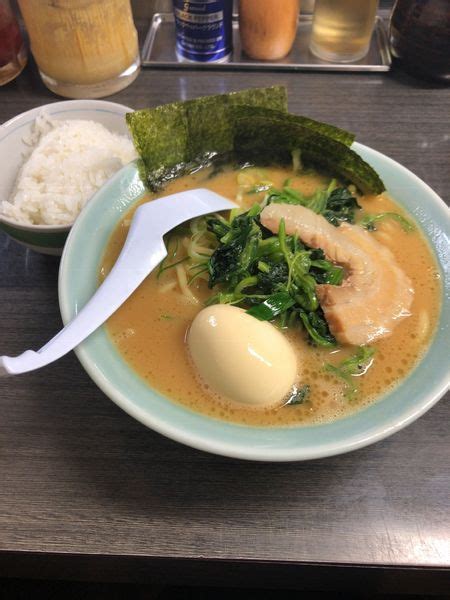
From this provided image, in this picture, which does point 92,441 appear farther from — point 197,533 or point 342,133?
point 342,133

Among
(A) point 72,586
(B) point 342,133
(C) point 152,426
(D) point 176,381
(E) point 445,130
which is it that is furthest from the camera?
(E) point 445,130

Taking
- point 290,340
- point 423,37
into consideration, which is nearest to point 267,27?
point 423,37

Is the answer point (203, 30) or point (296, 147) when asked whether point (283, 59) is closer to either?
point (203, 30)

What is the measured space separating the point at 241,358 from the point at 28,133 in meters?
0.96

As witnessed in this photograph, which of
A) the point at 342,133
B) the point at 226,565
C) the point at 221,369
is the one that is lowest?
the point at 226,565

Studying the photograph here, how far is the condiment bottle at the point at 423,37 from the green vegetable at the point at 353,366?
49.2 inches

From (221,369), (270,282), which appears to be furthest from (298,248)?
(221,369)

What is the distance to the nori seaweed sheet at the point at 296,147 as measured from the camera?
119cm

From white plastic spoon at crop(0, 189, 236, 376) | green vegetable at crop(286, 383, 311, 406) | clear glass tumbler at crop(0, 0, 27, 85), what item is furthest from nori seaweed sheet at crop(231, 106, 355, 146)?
clear glass tumbler at crop(0, 0, 27, 85)

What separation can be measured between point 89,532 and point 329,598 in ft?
2.31

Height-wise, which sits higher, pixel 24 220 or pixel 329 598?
pixel 24 220

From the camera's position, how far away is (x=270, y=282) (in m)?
1.02

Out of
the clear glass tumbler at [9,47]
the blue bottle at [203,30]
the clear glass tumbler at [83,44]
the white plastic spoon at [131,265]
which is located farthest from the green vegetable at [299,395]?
the clear glass tumbler at [9,47]

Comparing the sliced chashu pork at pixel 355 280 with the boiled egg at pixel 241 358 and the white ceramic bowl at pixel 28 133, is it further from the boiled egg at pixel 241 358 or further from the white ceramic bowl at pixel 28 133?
the white ceramic bowl at pixel 28 133
